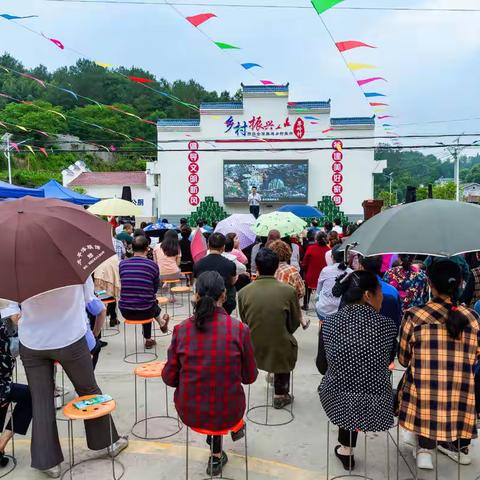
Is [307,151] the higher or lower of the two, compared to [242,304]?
higher

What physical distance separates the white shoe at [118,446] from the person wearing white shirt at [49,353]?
37 cm

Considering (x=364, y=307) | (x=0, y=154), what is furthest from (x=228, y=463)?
(x=0, y=154)

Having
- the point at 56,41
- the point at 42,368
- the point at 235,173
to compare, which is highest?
the point at 56,41

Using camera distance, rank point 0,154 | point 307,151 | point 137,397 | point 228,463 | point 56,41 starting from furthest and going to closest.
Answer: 1. point 0,154
2. point 307,151
3. point 56,41
4. point 137,397
5. point 228,463

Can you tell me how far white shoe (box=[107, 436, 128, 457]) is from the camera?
3.43 m

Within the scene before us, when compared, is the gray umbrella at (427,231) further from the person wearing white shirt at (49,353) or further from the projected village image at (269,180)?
the projected village image at (269,180)

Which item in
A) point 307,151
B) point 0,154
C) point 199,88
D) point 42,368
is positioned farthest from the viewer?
point 199,88

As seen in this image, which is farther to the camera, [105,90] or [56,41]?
[105,90]

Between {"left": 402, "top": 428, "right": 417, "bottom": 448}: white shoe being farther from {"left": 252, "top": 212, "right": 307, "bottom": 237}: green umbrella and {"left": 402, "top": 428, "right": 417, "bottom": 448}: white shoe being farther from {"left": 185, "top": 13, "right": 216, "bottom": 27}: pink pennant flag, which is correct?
{"left": 185, "top": 13, "right": 216, "bottom": 27}: pink pennant flag

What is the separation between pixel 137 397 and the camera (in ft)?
15.0

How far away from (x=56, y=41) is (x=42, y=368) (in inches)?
293

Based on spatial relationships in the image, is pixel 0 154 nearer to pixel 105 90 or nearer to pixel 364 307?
pixel 105 90

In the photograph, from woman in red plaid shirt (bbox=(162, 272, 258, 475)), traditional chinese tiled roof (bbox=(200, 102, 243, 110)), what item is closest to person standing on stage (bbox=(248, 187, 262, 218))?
traditional chinese tiled roof (bbox=(200, 102, 243, 110))

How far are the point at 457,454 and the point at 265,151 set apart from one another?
20.1m
